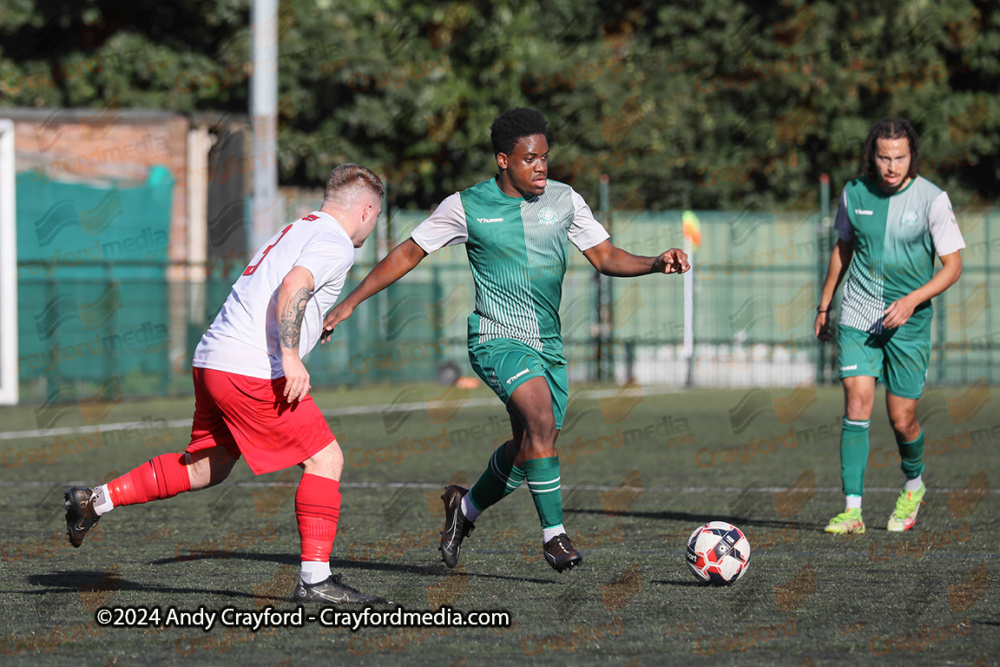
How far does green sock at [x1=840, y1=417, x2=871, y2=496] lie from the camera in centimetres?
739

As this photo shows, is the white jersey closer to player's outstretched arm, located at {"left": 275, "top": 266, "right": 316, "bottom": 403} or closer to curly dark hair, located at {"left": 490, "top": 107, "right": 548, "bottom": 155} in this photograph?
player's outstretched arm, located at {"left": 275, "top": 266, "right": 316, "bottom": 403}

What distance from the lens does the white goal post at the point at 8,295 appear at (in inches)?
688

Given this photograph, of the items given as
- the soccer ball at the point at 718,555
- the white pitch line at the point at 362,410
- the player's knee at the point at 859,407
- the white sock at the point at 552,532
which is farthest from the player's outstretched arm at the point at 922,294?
the white pitch line at the point at 362,410

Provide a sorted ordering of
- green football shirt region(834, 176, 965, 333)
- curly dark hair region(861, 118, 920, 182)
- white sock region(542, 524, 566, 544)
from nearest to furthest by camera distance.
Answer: white sock region(542, 524, 566, 544) → curly dark hair region(861, 118, 920, 182) → green football shirt region(834, 176, 965, 333)

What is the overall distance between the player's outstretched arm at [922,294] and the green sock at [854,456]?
63 cm

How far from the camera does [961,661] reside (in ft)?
14.2

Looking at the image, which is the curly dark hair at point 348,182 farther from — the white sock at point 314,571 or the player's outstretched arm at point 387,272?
the white sock at point 314,571

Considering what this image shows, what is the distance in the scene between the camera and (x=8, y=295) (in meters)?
17.4

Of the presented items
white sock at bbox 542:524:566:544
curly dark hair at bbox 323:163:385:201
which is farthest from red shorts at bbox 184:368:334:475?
white sock at bbox 542:524:566:544

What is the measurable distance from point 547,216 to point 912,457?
2821 mm

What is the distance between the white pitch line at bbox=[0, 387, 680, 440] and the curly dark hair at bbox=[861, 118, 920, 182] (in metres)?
9.20

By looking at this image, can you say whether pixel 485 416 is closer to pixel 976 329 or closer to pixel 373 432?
pixel 373 432

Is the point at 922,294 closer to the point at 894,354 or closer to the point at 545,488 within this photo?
the point at 894,354

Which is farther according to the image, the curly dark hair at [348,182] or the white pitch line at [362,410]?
the white pitch line at [362,410]
